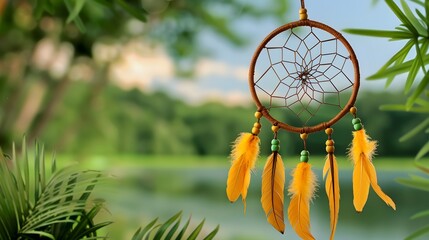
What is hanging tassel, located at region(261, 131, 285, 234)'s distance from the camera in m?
0.62

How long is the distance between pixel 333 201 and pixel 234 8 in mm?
3103

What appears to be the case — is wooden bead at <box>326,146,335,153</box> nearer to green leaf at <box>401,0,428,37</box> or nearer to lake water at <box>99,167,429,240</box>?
green leaf at <box>401,0,428,37</box>

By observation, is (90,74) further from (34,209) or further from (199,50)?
(34,209)

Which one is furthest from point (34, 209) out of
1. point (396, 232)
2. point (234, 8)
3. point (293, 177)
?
point (396, 232)

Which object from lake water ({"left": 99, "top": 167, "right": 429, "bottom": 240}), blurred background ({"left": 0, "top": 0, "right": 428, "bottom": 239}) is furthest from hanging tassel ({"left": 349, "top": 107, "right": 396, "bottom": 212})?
lake water ({"left": 99, "top": 167, "right": 429, "bottom": 240})

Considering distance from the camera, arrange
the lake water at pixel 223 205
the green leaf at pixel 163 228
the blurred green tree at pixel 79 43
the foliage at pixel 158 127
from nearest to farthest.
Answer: the green leaf at pixel 163 228
the blurred green tree at pixel 79 43
the lake water at pixel 223 205
the foliage at pixel 158 127

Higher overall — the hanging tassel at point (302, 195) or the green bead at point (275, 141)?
the green bead at point (275, 141)

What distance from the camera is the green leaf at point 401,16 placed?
0.56 metres

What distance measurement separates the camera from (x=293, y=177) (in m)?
0.63

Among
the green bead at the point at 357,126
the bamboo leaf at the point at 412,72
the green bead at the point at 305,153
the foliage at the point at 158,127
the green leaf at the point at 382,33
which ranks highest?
the green leaf at the point at 382,33

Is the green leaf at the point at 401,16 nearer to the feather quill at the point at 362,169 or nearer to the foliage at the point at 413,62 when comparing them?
the foliage at the point at 413,62

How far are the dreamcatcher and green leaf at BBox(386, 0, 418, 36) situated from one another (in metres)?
0.06

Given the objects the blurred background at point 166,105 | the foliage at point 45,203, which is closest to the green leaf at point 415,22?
the foliage at point 45,203

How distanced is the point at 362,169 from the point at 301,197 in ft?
0.23
